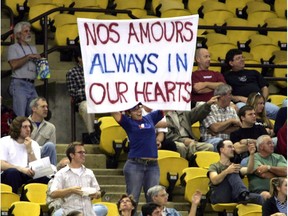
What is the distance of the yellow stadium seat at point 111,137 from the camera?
62.5 ft

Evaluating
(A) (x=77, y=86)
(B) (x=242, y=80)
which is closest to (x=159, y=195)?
(A) (x=77, y=86)

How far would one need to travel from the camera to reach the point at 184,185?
1825 centimetres

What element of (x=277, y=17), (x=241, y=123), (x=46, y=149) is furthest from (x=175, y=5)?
(x=46, y=149)

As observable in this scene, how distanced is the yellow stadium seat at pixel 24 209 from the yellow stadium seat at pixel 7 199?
41 centimetres

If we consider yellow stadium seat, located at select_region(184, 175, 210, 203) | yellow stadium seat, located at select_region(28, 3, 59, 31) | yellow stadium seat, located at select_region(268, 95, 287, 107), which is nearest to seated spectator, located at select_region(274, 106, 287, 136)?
yellow stadium seat, located at select_region(184, 175, 210, 203)

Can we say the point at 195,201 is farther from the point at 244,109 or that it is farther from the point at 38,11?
the point at 38,11

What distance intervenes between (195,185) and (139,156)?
98 cm

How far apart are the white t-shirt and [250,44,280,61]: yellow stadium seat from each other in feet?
19.2

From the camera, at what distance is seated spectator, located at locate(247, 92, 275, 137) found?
776 inches

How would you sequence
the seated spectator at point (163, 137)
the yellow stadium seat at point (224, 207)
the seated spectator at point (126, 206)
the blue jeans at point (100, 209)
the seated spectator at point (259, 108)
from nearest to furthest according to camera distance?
the seated spectator at point (126, 206) → the blue jeans at point (100, 209) → the yellow stadium seat at point (224, 207) → the seated spectator at point (163, 137) → the seated spectator at point (259, 108)

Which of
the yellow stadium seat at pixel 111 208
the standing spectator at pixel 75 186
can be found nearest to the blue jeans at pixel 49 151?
the yellow stadium seat at pixel 111 208

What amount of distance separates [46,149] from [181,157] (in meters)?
1.65

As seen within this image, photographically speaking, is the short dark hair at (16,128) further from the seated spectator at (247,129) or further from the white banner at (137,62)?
the seated spectator at (247,129)

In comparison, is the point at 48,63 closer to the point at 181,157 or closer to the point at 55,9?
the point at 55,9
